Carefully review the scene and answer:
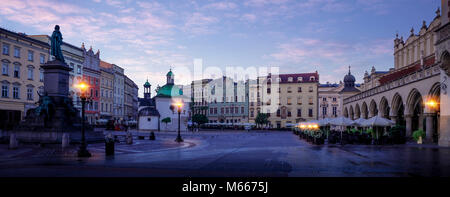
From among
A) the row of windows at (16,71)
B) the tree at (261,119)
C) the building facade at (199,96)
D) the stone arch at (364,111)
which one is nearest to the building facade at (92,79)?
the row of windows at (16,71)

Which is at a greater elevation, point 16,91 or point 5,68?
point 5,68

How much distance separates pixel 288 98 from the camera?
9312cm

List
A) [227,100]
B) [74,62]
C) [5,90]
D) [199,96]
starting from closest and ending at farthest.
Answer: [5,90]
[74,62]
[227,100]
[199,96]

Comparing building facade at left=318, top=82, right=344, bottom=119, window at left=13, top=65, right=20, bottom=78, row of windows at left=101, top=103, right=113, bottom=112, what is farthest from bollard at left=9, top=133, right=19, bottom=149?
building facade at left=318, top=82, right=344, bottom=119

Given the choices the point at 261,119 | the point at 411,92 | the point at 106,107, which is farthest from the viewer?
the point at 261,119

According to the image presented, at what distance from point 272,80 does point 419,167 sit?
268 ft

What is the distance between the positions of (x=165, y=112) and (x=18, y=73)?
32576 millimetres

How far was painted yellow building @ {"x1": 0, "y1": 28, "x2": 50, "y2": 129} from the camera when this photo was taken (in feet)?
164

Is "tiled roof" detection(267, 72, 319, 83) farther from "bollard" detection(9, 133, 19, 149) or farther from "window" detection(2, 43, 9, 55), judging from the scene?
"bollard" detection(9, 133, 19, 149)

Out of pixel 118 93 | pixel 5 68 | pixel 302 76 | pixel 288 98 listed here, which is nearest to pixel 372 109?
pixel 288 98

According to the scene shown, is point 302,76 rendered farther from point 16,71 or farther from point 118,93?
point 16,71

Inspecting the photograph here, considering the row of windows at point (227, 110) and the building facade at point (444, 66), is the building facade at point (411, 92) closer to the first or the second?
the building facade at point (444, 66)

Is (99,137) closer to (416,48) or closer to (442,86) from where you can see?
(442,86)
